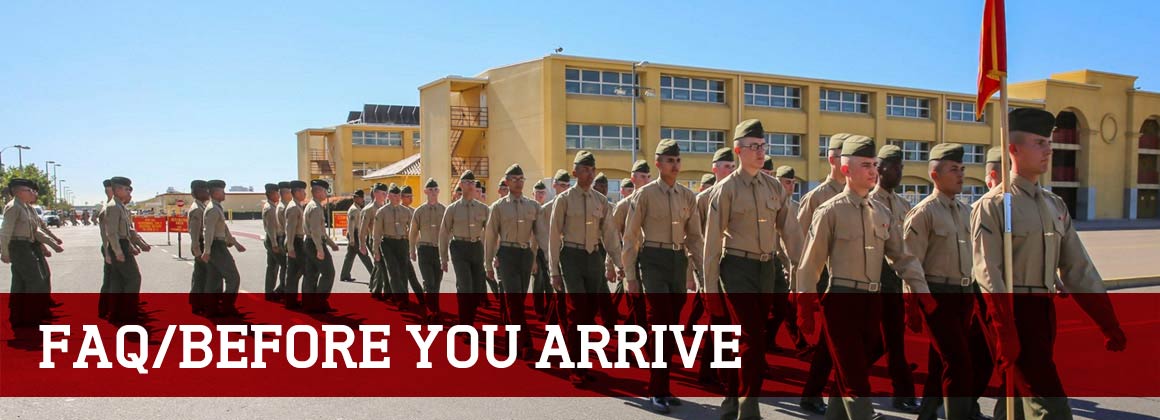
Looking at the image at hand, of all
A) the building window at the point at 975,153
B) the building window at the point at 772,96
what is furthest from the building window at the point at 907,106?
the building window at the point at 772,96

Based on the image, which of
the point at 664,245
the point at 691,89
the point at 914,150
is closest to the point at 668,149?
the point at 664,245

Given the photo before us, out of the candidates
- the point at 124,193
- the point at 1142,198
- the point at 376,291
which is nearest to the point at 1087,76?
the point at 1142,198

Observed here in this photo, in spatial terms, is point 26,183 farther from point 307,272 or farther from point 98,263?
point 98,263

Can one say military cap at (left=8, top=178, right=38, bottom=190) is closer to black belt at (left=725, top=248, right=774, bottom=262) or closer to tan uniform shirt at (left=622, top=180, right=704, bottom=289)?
tan uniform shirt at (left=622, top=180, right=704, bottom=289)

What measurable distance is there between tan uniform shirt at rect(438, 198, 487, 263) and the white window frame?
30204 millimetres

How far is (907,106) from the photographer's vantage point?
50.1 meters

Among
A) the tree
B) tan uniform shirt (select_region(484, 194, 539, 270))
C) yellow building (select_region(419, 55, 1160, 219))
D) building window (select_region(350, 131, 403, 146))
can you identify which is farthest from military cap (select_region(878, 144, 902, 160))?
the tree

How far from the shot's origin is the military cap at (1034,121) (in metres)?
4.40

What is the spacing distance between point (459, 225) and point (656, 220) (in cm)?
374

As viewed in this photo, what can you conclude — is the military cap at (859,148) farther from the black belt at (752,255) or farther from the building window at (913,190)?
the building window at (913,190)

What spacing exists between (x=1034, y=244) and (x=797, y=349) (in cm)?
393

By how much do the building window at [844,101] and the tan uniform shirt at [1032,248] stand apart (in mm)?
44558

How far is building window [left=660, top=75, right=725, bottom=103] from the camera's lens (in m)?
41.9

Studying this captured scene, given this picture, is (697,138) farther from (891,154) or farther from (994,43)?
(994,43)
